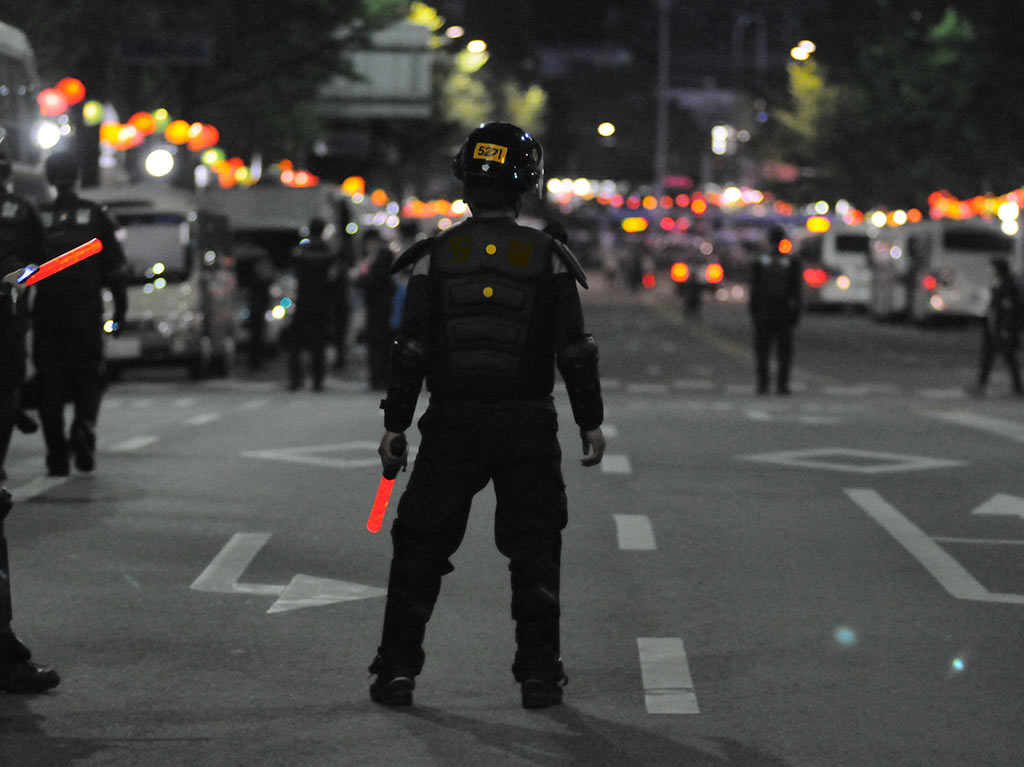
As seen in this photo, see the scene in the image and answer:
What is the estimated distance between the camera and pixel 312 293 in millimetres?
23734

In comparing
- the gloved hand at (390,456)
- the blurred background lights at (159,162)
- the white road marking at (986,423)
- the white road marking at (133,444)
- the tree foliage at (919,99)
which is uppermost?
the tree foliage at (919,99)

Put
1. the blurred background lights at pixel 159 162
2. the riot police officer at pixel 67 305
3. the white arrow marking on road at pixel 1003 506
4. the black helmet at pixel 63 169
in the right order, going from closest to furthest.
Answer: the white arrow marking on road at pixel 1003 506 → the black helmet at pixel 63 169 → the riot police officer at pixel 67 305 → the blurred background lights at pixel 159 162

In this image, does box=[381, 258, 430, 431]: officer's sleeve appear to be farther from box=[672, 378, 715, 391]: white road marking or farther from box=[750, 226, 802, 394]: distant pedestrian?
box=[672, 378, 715, 391]: white road marking

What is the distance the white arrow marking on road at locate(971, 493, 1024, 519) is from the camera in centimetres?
1196

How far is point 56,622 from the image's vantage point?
8.02 metres

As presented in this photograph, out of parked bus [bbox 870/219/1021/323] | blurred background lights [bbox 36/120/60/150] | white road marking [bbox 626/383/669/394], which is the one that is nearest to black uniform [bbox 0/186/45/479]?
blurred background lights [bbox 36/120/60/150]

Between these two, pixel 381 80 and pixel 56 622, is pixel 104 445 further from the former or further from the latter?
pixel 381 80

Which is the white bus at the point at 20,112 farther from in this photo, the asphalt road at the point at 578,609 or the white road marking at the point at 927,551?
the white road marking at the point at 927,551

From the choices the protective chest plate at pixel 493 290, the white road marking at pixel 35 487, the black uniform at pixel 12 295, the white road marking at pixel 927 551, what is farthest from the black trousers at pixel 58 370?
the protective chest plate at pixel 493 290

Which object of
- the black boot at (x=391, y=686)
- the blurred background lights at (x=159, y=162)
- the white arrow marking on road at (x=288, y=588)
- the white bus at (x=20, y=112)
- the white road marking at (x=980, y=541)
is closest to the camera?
the black boot at (x=391, y=686)

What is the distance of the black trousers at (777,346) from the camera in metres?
23.6

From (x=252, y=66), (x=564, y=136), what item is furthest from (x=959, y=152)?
(x=564, y=136)

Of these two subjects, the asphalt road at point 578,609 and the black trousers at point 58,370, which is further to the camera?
the black trousers at point 58,370

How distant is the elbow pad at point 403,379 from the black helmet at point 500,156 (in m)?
0.51
